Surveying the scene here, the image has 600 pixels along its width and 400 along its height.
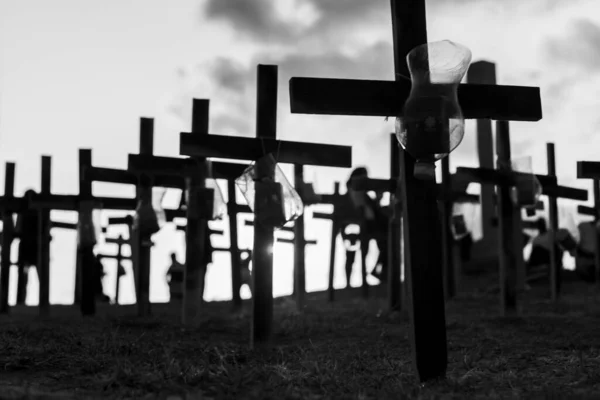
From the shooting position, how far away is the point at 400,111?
19.9ft

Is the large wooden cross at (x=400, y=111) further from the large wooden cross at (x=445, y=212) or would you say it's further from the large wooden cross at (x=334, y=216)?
the large wooden cross at (x=334, y=216)

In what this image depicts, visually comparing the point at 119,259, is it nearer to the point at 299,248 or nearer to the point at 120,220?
the point at 120,220

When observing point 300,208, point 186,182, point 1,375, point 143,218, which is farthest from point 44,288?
point 1,375

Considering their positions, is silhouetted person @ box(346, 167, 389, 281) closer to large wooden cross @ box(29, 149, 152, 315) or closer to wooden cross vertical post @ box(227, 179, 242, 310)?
wooden cross vertical post @ box(227, 179, 242, 310)

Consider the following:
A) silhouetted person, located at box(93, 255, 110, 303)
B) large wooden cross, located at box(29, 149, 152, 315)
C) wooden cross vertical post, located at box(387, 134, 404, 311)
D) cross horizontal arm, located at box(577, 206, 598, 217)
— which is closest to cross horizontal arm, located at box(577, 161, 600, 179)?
wooden cross vertical post, located at box(387, 134, 404, 311)

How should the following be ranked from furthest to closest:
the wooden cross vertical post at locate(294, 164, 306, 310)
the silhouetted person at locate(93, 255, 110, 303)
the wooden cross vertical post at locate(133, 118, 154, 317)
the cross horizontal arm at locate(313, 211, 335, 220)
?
the silhouetted person at locate(93, 255, 110, 303) < the cross horizontal arm at locate(313, 211, 335, 220) < the wooden cross vertical post at locate(294, 164, 306, 310) < the wooden cross vertical post at locate(133, 118, 154, 317)

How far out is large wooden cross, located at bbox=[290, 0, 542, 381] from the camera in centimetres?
579

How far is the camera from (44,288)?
1422 centimetres

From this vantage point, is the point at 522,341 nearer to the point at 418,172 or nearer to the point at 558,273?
the point at 418,172

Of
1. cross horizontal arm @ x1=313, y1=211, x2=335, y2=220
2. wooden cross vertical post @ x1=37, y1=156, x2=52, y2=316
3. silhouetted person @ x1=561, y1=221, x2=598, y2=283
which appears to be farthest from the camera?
cross horizontal arm @ x1=313, y1=211, x2=335, y2=220

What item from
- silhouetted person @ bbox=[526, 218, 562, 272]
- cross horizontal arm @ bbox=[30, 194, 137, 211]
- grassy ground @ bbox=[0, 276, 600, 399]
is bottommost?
grassy ground @ bbox=[0, 276, 600, 399]

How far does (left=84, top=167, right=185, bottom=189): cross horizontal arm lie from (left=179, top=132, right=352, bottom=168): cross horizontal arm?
359 centimetres

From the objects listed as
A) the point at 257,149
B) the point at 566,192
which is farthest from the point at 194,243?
the point at 566,192

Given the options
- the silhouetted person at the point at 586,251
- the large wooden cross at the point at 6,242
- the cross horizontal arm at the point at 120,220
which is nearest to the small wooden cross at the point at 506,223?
the silhouetted person at the point at 586,251
